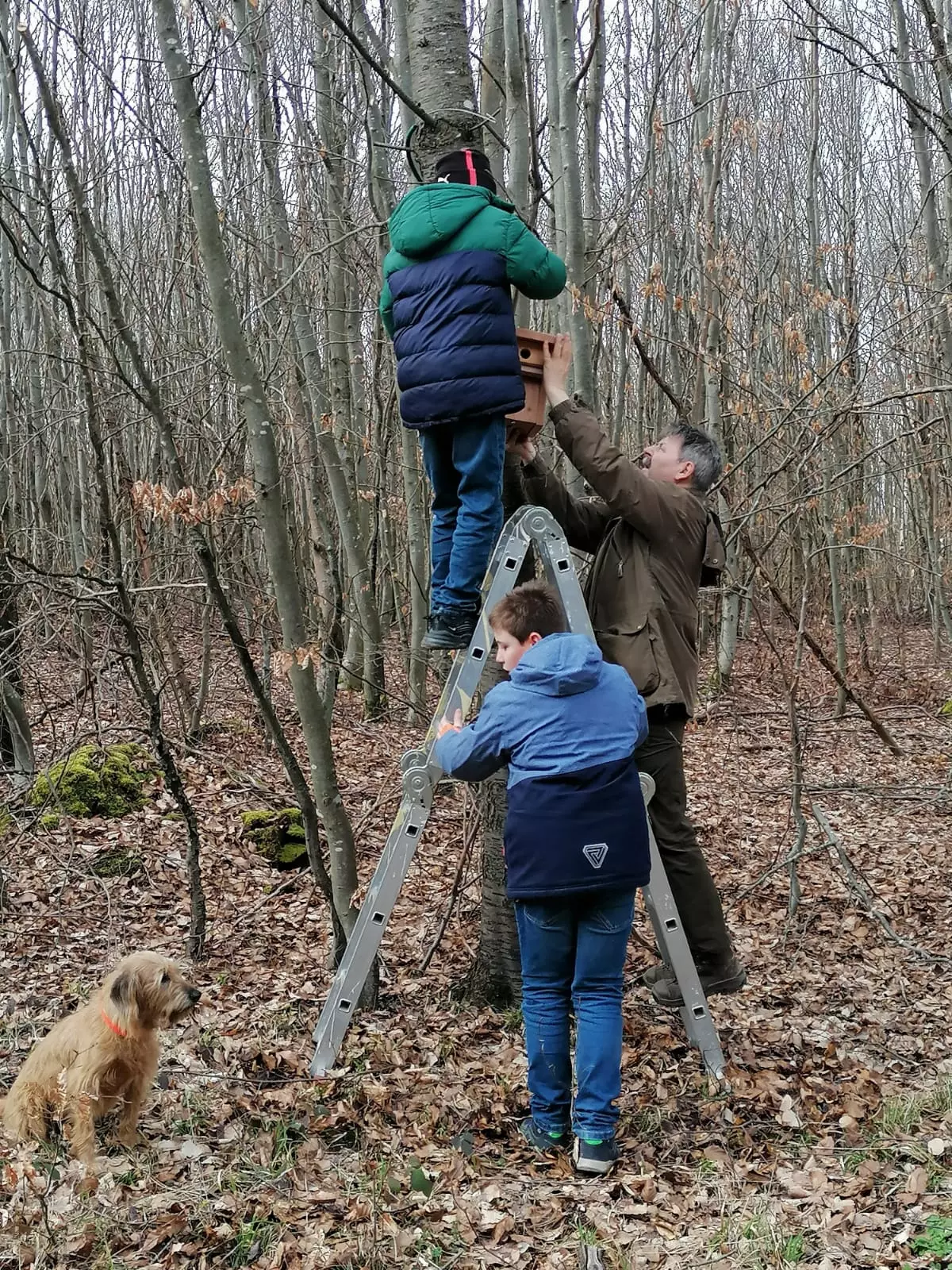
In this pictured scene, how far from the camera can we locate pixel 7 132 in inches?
546

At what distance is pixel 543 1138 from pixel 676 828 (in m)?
1.36

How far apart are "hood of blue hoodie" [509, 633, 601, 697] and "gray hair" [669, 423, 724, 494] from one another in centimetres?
135

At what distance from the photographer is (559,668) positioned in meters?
3.50

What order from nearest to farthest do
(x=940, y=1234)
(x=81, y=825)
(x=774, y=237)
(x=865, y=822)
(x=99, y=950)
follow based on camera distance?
(x=940, y=1234), (x=99, y=950), (x=81, y=825), (x=865, y=822), (x=774, y=237)

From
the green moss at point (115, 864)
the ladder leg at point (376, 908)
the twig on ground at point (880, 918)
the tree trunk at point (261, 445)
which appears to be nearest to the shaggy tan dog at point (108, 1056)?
the ladder leg at point (376, 908)

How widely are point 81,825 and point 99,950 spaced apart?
1731 millimetres

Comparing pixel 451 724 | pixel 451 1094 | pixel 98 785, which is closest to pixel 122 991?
pixel 451 1094

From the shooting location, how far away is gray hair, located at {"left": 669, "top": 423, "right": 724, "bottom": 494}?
4539 mm

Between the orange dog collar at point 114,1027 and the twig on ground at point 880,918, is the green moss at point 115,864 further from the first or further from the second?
the twig on ground at point 880,918

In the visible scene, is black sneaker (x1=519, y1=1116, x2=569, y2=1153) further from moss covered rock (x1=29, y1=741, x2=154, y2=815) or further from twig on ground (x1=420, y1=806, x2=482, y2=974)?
moss covered rock (x1=29, y1=741, x2=154, y2=815)

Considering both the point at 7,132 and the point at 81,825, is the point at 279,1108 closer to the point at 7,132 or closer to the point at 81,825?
the point at 81,825

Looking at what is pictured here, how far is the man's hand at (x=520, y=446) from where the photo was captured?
13.4ft

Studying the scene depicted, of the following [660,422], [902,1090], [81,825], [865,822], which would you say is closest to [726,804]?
[865,822]

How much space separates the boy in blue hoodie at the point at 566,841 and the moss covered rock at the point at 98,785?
446 cm
